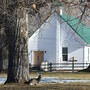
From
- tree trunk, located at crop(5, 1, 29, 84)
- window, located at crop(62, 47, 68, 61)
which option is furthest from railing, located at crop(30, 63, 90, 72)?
tree trunk, located at crop(5, 1, 29, 84)

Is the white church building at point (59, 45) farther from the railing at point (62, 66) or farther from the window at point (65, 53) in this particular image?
the railing at point (62, 66)

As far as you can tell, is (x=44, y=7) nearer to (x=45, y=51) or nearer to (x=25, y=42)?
(x=25, y=42)

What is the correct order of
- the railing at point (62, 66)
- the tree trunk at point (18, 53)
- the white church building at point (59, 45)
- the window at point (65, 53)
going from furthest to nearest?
1. the window at point (65, 53)
2. the white church building at point (59, 45)
3. the railing at point (62, 66)
4. the tree trunk at point (18, 53)

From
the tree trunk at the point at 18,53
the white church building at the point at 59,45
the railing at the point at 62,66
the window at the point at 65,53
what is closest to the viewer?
the tree trunk at the point at 18,53

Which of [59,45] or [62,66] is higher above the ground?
[59,45]

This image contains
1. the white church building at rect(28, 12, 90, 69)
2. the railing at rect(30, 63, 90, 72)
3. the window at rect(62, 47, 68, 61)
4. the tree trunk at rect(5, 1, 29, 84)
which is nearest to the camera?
the tree trunk at rect(5, 1, 29, 84)

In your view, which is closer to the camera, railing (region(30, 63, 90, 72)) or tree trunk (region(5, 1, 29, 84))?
tree trunk (region(5, 1, 29, 84))

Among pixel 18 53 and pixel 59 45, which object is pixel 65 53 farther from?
pixel 18 53

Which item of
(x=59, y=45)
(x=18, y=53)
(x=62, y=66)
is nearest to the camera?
(x=18, y=53)

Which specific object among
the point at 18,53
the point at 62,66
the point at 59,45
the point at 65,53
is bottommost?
the point at 62,66

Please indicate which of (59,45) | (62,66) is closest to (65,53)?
(59,45)

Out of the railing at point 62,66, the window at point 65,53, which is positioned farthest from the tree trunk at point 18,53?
the window at point 65,53

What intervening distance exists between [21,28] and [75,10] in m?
4.00

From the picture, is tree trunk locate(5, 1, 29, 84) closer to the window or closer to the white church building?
the white church building
